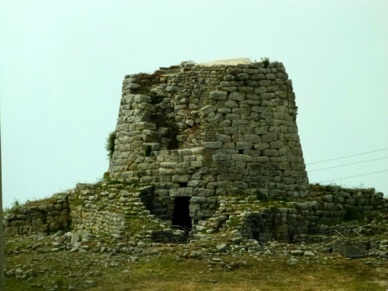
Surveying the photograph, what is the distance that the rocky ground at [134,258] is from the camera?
20.8 m

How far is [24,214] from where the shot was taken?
27.7 m

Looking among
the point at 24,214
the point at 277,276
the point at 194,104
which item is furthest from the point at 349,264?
the point at 24,214

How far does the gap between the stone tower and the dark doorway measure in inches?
1.0

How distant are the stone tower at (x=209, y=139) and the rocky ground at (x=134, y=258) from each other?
261cm

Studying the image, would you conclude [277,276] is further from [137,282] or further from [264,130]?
[264,130]

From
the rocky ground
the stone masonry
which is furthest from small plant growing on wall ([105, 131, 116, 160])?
the rocky ground

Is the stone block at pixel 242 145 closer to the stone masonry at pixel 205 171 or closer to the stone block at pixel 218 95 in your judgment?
the stone masonry at pixel 205 171

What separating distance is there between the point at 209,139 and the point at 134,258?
570 cm

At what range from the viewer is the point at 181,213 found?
2714cm

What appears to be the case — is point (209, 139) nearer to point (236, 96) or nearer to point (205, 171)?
point (205, 171)

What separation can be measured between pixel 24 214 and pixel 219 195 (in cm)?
536

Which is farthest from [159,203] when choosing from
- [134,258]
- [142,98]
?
[134,258]

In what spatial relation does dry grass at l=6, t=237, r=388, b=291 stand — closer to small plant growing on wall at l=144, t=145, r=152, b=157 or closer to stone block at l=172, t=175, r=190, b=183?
stone block at l=172, t=175, r=190, b=183

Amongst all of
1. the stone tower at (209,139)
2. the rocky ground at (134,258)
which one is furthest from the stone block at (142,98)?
the rocky ground at (134,258)
